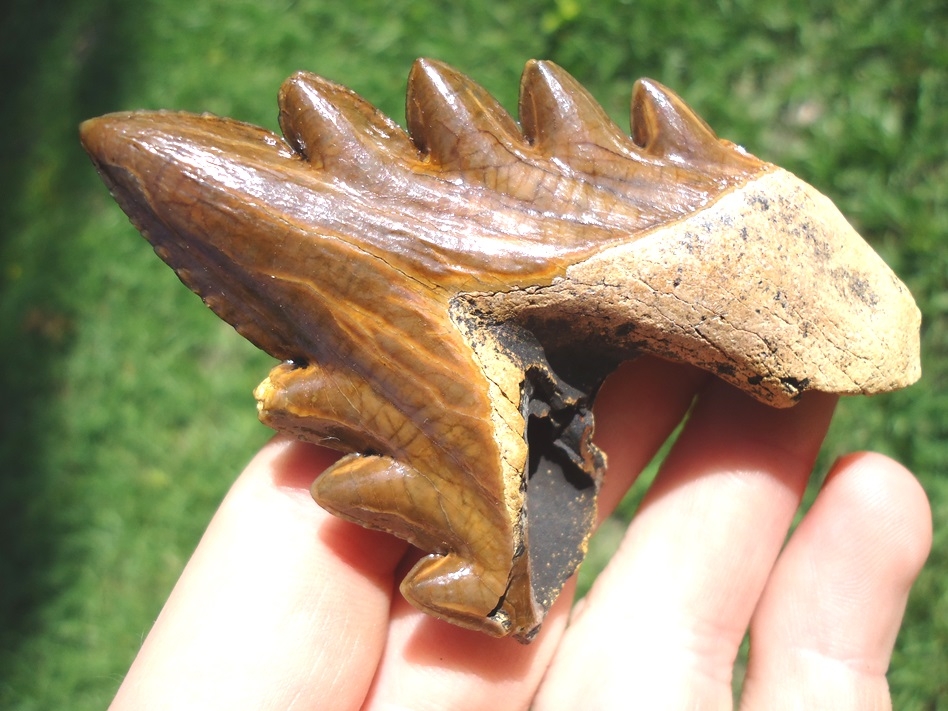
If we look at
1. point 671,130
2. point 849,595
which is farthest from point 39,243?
point 849,595

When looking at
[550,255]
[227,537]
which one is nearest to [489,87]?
[550,255]

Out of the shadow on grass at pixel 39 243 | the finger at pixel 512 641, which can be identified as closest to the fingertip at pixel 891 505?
the finger at pixel 512 641

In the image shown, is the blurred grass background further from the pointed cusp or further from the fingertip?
the pointed cusp

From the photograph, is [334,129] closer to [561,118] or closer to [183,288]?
[561,118]

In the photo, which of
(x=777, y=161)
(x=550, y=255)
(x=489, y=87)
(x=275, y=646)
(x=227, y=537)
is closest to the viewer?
(x=550, y=255)

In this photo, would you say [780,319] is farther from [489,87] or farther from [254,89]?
[254,89]

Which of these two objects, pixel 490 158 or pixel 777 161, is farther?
pixel 777 161
